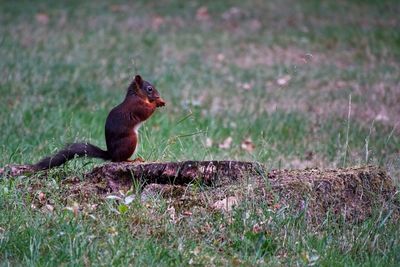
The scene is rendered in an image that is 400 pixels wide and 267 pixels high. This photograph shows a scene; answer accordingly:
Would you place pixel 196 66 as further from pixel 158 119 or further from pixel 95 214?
pixel 95 214

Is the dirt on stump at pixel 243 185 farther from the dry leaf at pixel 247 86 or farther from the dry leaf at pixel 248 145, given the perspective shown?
the dry leaf at pixel 247 86

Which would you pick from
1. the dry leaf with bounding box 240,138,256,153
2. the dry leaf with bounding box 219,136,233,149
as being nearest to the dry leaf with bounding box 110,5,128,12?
the dry leaf with bounding box 219,136,233,149

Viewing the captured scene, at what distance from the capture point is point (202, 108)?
955 centimetres

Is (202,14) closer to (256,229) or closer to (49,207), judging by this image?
(49,207)

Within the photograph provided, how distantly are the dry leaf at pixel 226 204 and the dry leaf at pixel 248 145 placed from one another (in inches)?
107

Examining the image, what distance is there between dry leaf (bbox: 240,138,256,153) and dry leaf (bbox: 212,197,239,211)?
8.90 ft

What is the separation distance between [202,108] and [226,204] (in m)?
4.50

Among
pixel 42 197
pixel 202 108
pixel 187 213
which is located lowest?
pixel 202 108

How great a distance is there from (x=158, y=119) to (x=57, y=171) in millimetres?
3247

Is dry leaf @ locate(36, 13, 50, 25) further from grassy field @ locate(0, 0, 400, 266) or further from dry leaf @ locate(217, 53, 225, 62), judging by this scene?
dry leaf @ locate(217, 53, 225, 62)

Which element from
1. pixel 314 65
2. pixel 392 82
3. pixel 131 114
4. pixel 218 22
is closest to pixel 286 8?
pixel 218 22

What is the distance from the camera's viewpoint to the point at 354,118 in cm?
929

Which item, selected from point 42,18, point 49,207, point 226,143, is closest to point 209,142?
point 226,143

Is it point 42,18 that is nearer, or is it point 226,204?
point 226,204
